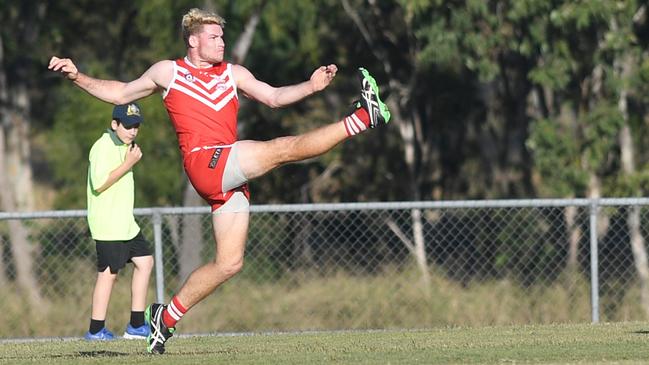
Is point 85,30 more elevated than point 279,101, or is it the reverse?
point 85,30

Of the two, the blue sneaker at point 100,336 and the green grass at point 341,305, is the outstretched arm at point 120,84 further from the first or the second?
the green grass at point 341,305

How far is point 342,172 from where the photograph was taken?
936 inches

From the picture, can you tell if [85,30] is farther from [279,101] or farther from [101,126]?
[279,101]

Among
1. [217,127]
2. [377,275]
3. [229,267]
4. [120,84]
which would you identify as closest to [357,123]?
[217,127]

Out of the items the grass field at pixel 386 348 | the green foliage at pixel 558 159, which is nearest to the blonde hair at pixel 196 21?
the grass field at pixel 386 348

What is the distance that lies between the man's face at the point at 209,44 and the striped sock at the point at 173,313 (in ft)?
4.91

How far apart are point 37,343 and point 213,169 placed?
3.28 m

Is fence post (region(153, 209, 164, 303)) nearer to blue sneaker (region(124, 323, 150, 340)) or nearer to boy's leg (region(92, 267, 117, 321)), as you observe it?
blue sneaker (region(124, 323, 150, 340))

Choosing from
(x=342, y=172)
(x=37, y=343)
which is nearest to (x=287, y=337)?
(x=37, y=343)

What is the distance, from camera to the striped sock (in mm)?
9094

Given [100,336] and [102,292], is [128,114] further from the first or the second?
[100,336]

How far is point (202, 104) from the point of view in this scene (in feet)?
29.3

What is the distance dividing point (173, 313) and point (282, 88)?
1.54 meters

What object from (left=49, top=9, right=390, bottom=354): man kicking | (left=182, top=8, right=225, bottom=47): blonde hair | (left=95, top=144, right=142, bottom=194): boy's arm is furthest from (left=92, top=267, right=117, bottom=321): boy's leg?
(left=182, top=8, right=225, bottom=47): blonde hair
